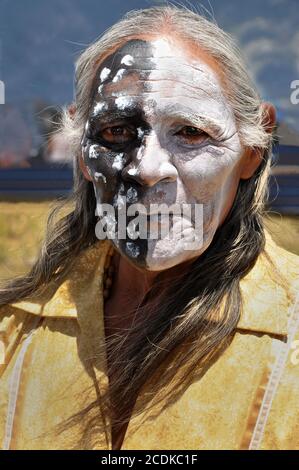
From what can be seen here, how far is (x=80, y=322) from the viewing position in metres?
1.58

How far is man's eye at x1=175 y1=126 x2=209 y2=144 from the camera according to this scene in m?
1.44

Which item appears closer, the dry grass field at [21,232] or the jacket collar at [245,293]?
the jacket collar at [245,293]

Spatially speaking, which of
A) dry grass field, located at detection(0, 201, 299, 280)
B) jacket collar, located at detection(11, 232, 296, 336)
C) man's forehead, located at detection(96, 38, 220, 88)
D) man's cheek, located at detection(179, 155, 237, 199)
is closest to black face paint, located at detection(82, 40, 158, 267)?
man's forehead, located at detection(96, 38, 220, 88)

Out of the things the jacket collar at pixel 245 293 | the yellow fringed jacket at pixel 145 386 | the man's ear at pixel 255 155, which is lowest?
the yellow fringed jacket at pixel 145 386

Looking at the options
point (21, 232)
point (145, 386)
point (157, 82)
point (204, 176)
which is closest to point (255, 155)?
point (204, 176)

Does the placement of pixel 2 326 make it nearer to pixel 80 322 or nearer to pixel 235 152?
pixel 80 322

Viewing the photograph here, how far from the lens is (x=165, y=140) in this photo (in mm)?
1436

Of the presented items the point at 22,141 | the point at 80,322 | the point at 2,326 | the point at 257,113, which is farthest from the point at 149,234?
the point at 22,141

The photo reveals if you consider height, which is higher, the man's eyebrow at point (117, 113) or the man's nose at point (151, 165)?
the man's eyebrow at point (117, 113)

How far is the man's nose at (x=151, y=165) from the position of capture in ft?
4.55

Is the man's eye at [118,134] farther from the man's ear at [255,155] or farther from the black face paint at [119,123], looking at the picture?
the man's ear at [255,155]

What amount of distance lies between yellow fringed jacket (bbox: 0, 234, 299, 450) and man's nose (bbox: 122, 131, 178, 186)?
346mm

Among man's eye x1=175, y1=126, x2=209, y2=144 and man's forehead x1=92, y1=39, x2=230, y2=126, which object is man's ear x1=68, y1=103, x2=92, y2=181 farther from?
man's eye x1=175, y1=126, x2=209, y2=144

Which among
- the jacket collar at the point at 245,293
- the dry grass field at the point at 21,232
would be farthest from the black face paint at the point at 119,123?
the dry grass field at the point at 21,232
